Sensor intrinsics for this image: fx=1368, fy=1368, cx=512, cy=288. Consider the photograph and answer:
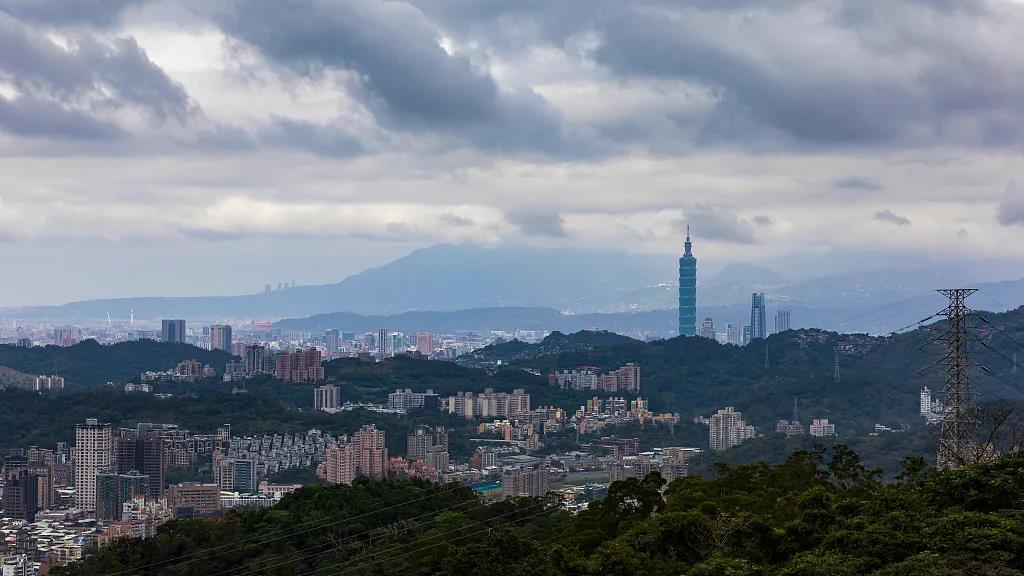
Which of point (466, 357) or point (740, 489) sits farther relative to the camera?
point (466, 357)

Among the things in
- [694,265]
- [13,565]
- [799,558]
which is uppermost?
[694,265]

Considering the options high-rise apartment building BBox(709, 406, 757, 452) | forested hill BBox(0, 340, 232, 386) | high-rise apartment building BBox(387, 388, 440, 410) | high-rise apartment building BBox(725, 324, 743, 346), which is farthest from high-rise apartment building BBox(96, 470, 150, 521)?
high-rise apartment building BBox(725, 324, 743, 346)

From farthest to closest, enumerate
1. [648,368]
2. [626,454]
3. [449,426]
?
[648,368] < [449,426] < [626,454]

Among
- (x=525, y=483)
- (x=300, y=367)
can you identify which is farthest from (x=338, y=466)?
(x=300, y=367)

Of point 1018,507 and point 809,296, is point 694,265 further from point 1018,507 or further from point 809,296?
point 1018,507

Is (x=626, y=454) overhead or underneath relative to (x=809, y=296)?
underneath

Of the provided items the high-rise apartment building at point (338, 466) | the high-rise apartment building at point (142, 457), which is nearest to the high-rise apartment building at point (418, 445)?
the high-rise apartment building at point (338, 466)

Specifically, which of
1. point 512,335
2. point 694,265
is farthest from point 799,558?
point 512,335
